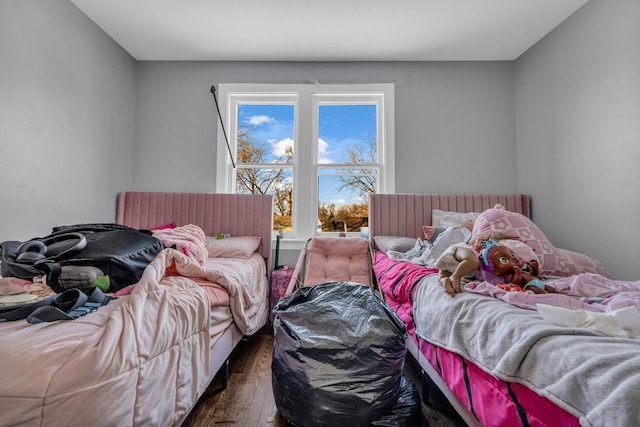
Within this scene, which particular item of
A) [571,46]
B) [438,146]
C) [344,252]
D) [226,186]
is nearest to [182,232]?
[226,186]

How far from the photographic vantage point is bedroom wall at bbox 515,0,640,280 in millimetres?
1948

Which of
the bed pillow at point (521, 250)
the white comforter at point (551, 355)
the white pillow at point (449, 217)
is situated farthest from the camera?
the white pillow at point (449, 217)

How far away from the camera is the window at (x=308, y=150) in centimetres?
314

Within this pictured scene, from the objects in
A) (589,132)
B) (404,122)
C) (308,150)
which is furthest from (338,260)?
(589,132)

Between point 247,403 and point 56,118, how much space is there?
2496 mm

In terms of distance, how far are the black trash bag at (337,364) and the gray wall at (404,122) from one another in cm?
200

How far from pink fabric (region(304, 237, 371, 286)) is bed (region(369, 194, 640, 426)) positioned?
655 millimetres

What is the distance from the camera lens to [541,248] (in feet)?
5.84

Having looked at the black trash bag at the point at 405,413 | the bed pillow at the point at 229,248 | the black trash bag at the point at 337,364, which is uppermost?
the bed pillow at the point at 229,248

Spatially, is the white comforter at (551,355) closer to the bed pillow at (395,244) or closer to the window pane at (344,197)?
the bed pillow at (395,244)

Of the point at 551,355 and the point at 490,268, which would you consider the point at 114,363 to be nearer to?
the point at 551,355

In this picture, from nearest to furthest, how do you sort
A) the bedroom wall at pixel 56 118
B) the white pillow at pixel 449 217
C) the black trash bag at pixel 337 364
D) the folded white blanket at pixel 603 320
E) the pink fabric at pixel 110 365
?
the pink fabric at pixel 110 365 < the folded white blanket at pixel 603 320 < the black trash bag at pixel 337 364 < the bedroom wall at pixel 56 118 < the white pillow at pixel 449 217

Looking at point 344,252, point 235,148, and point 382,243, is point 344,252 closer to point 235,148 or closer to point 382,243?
point 382,243

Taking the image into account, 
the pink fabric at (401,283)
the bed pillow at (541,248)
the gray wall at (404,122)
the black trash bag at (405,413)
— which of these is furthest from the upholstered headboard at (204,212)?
the bed pillow at (541,248)
